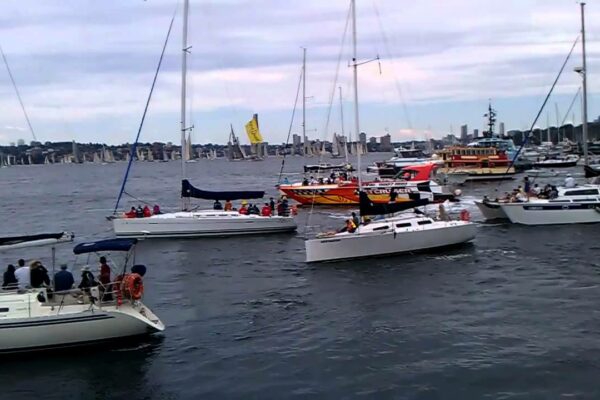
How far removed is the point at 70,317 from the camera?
20.2 metres

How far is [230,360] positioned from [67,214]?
54.0 meters

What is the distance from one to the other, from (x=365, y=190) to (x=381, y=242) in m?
25.0

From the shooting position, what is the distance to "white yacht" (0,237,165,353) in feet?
65.7

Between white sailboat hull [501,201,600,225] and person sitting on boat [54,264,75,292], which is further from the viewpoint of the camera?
white sailboat hull [501,201,600,225]

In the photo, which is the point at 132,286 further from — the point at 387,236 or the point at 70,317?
the point at 387,236

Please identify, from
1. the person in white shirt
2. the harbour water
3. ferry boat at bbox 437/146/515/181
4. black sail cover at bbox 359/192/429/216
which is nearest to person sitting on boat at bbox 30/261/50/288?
the person in white shirt

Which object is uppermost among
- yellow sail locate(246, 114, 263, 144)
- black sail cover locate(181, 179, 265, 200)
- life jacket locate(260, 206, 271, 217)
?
yellow sail locate(246, 114, 263, 144)

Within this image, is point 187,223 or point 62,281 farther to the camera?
point 187,223

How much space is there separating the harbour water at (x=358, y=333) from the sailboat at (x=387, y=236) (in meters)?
0.66

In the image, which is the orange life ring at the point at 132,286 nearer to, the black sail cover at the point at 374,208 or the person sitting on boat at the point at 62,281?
the person sitting on boat at the point at 62,281

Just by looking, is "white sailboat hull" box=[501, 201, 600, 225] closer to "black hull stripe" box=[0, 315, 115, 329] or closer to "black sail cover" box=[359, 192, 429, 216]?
"black sail cover" box=[359, 192, 429, 216]

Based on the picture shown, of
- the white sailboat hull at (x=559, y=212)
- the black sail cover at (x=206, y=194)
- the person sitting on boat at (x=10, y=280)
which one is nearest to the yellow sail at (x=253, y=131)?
the black sail cover at (x=206, y=194)

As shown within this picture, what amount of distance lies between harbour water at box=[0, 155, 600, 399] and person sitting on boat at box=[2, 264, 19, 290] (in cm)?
257

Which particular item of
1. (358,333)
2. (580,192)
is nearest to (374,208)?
(358,333)
